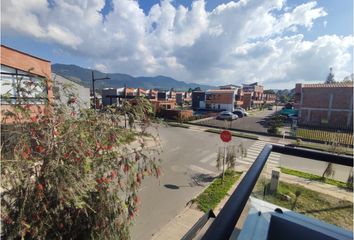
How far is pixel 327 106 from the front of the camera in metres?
32.4

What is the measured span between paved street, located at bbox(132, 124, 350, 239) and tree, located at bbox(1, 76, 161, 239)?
1.39 metres

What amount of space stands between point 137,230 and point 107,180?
5.29 metres

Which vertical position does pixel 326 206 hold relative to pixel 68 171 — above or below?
below

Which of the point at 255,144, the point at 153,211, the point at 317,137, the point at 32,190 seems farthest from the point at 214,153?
the point at 32,190

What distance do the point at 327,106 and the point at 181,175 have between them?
3119 centimetres

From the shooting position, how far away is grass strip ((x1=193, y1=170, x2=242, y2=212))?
8734mm

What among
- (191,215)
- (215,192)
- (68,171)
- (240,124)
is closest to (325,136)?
(240,124)

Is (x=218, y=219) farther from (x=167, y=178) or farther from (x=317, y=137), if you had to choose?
(x=317, y=137)

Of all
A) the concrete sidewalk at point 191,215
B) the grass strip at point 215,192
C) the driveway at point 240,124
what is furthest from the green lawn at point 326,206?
the driveway at point 240,124

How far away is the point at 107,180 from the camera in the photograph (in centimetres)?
267

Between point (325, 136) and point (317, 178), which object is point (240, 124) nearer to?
point (325, 136)

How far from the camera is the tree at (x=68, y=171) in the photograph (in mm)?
2188

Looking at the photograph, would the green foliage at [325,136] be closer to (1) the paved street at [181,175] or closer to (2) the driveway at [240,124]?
(2) the driveway at [240,124]

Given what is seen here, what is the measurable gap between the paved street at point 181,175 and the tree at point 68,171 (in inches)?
54.6
